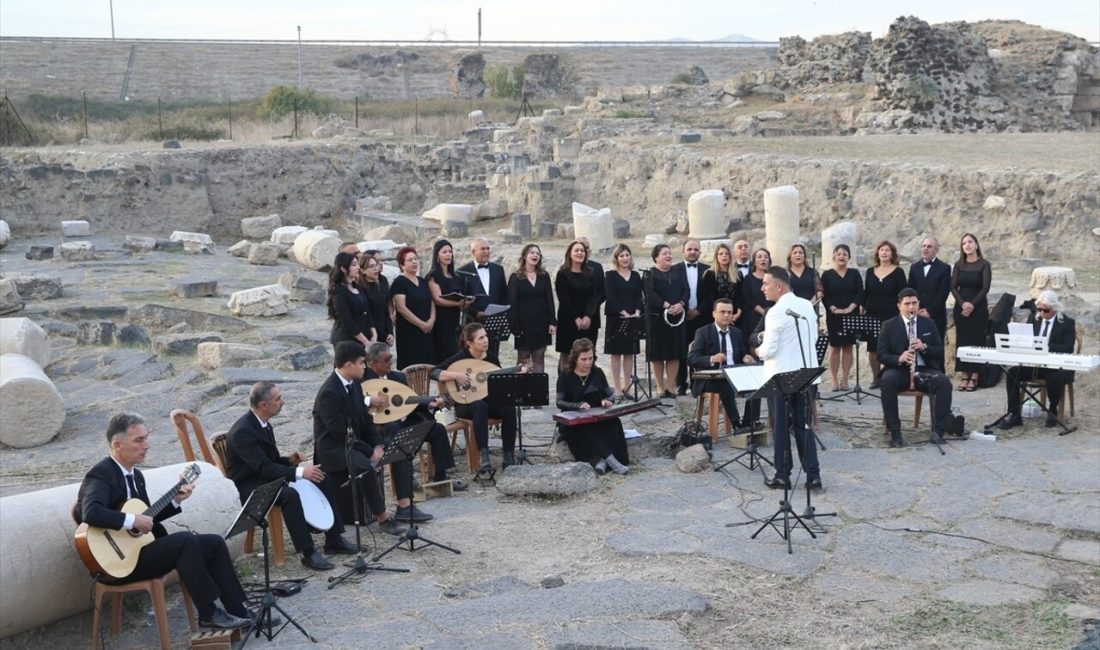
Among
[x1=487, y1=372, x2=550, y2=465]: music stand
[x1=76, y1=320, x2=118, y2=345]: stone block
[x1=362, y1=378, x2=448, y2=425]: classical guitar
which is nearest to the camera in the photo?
[x1=362, y1=378, x2=448, y2=425]: classical guitar

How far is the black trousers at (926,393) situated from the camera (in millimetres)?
10562

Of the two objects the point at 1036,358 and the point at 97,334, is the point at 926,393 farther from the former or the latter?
the point at 97,334

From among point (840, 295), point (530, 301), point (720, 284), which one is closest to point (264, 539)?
point (530, 301)

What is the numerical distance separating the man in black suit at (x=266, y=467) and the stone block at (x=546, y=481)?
173cm

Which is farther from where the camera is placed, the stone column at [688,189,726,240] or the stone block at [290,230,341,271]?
the stone block at [290,230,341,271]

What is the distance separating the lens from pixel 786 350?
8.95 metres

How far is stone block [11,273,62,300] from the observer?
1755 cm

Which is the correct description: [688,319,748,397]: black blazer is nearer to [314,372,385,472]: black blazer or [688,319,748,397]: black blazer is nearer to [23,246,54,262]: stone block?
[314,372,385,472]: black blazer

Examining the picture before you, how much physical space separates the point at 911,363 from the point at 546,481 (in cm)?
361

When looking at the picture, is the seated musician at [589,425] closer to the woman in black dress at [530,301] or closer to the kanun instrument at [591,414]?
the kanun instrument at [591,414]

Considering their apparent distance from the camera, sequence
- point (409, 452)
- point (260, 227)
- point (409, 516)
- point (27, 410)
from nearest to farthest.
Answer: point (409, 452)
point (409, 516)
point (27, 410)
point (260, 227)

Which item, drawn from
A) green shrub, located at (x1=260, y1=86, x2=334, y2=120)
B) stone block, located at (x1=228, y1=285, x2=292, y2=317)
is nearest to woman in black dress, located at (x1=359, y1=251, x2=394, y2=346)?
stone block, located at (x1=228, y1=285, x2=292, y2=317)

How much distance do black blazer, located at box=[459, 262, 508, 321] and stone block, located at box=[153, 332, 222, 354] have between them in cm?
452

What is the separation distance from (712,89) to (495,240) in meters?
14.6
